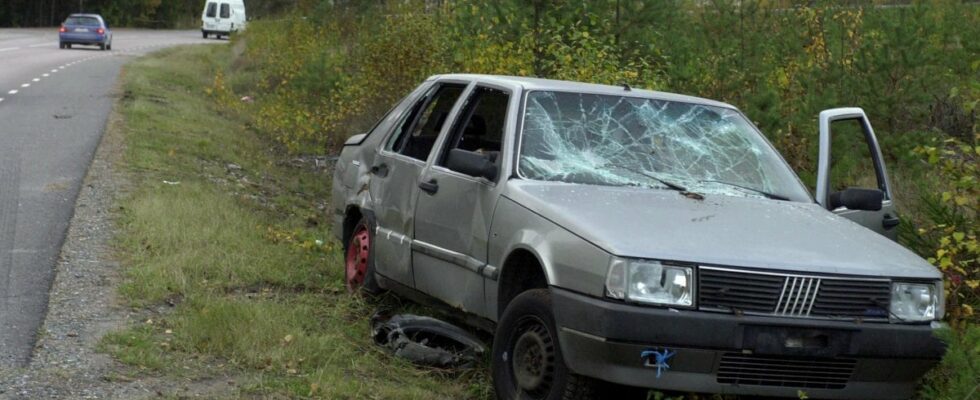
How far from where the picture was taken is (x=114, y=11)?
8894 centimetres

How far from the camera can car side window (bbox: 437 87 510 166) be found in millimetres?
7648

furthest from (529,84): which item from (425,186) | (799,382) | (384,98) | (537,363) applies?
(384,98)

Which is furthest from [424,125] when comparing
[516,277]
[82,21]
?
[82,21]

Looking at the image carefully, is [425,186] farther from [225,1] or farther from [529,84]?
[225,1]

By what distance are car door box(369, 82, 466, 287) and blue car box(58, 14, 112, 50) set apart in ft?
150

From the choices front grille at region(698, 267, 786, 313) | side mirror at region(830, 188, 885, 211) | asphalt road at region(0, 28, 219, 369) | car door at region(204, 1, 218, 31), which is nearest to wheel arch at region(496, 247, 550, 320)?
front grille at region(698, 267, 786, 313)

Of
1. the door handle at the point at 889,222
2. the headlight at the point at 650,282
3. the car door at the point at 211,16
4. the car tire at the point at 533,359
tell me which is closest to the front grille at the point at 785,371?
the headlight at the point at 650,282

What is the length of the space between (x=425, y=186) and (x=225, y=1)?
67.0 metres

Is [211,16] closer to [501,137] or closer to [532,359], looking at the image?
[501,137]

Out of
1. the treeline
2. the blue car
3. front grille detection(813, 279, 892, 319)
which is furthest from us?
the treeline

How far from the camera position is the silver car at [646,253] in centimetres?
558

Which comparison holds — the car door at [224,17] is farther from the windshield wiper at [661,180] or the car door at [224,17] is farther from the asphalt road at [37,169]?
the windshield wiper at [661,180]

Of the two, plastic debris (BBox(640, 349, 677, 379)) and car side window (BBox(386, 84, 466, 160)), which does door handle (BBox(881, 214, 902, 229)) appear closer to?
plastic debris (BBox(640, 349, 677, 379))

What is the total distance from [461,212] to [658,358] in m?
1.80
